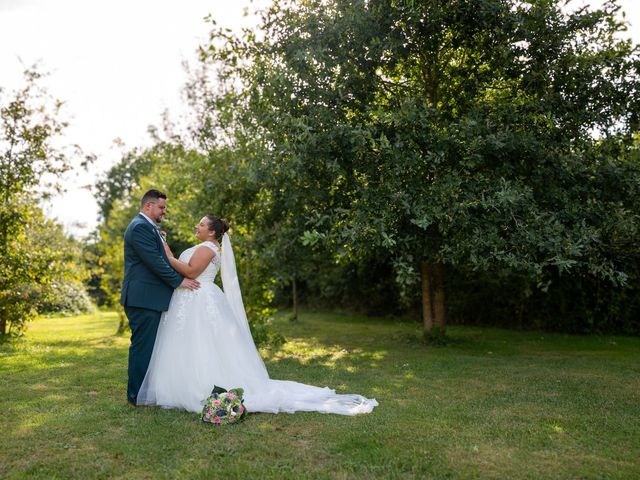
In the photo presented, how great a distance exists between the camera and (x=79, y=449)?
15.9ft

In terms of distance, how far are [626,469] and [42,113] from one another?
13.1m

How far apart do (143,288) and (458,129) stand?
17.2 feet

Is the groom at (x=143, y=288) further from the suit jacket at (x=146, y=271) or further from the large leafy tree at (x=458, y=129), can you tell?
the large leafy tree at (x=458, y=129)

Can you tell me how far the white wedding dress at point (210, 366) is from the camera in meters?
6.21

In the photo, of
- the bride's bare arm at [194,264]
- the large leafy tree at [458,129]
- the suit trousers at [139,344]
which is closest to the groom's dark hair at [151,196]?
the bride's bare arm at [194,264]

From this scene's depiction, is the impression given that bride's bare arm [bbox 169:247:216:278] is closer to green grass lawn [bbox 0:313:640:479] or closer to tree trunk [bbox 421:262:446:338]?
green grass lawn [bbox 0:313:640:479]

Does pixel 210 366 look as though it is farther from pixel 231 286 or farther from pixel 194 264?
pixel 194 264

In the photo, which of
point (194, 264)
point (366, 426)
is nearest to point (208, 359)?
point (194, 264)

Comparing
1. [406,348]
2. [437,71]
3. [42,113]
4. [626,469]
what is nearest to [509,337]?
[406,348]

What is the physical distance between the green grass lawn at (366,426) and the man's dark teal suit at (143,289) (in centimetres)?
56

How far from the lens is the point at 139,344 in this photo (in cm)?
652

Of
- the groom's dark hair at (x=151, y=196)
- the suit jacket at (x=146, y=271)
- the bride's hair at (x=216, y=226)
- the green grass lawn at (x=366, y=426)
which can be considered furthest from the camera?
the bride's hair at (x=216, y=226)

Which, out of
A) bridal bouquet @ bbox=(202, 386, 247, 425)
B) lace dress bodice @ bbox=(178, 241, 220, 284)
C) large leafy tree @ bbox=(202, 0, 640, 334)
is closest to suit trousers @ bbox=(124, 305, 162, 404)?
lace dress bodice @ bbox=(178, 241, 220, 284)

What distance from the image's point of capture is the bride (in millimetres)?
6227
